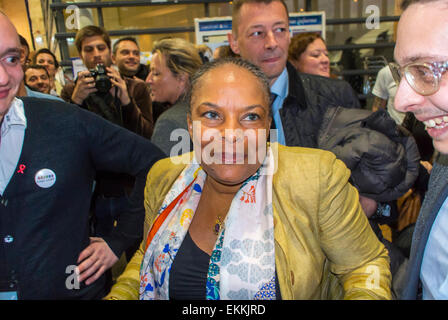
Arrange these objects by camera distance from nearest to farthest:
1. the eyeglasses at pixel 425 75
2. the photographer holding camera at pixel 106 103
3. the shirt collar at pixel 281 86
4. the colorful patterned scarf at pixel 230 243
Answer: the eyeglasses at pixel 425 75 < the colorful patterned scarf at pixel 230 243 < the shirt collar at pixel 281 86 < the photographer holding camera at pixel 106 103

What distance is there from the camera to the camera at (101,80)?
245 cm

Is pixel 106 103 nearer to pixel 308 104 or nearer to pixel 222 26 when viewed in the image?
pixel 308 104

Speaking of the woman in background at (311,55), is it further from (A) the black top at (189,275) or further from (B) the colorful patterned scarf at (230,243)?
(A) the black top at (189,275)

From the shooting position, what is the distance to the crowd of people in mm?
1129

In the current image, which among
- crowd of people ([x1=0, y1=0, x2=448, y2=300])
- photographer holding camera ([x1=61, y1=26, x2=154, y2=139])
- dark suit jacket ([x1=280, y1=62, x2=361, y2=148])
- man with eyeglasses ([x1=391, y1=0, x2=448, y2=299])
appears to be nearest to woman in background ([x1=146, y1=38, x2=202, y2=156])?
photographer holding camera ([x1=61, y1=26, x2=154, y2=139])

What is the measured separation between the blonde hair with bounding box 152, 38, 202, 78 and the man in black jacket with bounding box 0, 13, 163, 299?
1.02m

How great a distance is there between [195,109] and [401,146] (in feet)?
3.05

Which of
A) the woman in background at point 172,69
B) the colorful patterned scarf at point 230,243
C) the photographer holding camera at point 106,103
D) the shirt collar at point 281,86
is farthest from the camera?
the woman in background at point 172,69

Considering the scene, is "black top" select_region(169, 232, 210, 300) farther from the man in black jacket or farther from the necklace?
the man in black jacket

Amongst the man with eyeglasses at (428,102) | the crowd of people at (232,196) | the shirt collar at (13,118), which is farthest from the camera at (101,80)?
the man with eyeglasses at (428,102)

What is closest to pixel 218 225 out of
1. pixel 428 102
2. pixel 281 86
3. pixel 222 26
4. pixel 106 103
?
pixel 428 102

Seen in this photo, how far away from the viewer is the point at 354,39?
20.4 feet

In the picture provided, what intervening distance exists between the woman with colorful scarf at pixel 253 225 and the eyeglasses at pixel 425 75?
1.28 ft
